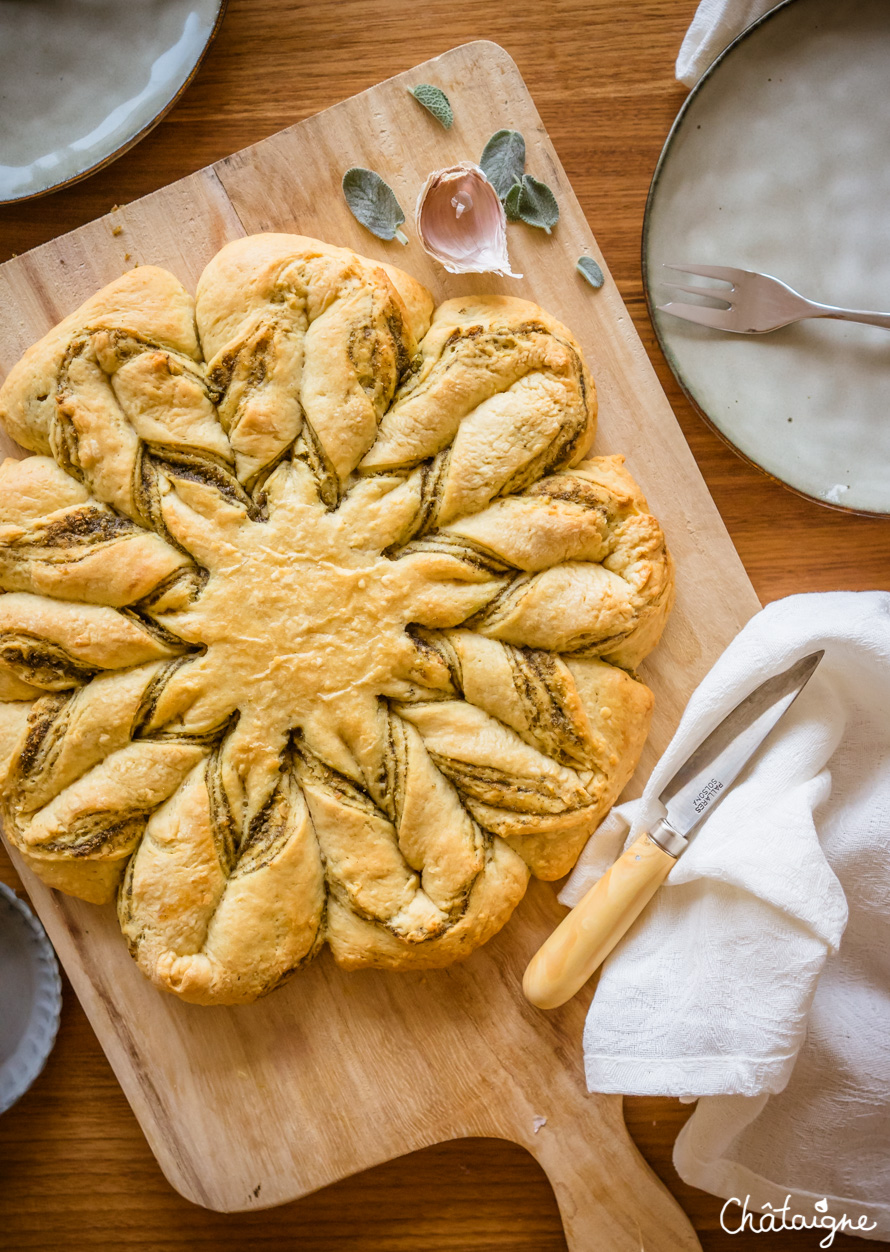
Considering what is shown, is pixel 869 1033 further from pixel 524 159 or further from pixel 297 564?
pixel 524 159

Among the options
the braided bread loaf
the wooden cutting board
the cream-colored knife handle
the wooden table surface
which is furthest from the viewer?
the wooden table surface

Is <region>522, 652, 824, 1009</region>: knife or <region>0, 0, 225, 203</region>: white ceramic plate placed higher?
<region>0, 0, 225, 203</region>: white ceramic plate

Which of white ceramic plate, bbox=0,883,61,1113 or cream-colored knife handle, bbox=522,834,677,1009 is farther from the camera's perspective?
white ceramic plate, bbox=0,883,61,1113

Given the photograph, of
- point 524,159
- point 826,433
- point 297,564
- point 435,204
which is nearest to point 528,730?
point 297,564

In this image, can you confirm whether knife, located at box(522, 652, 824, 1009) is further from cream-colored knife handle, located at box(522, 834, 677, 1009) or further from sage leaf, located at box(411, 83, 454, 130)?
sage leaf, located at box(411, 83, 454, 130)

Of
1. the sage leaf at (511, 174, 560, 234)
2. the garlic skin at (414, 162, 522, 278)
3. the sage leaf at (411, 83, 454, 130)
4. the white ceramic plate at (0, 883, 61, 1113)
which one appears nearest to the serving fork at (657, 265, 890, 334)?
the sage leaf at (511, 174, 560, 234)

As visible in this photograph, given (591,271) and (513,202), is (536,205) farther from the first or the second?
(591,271)

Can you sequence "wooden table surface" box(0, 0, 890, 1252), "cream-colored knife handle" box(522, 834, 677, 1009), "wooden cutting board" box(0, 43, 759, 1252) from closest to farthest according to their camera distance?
"cream-colored knife handle" box(522, 834, 677, 1009) < "wooden cutting board" box(0, 43, 759, 1252) < "wooden table surface" box(0, 0, 890, 1252)
